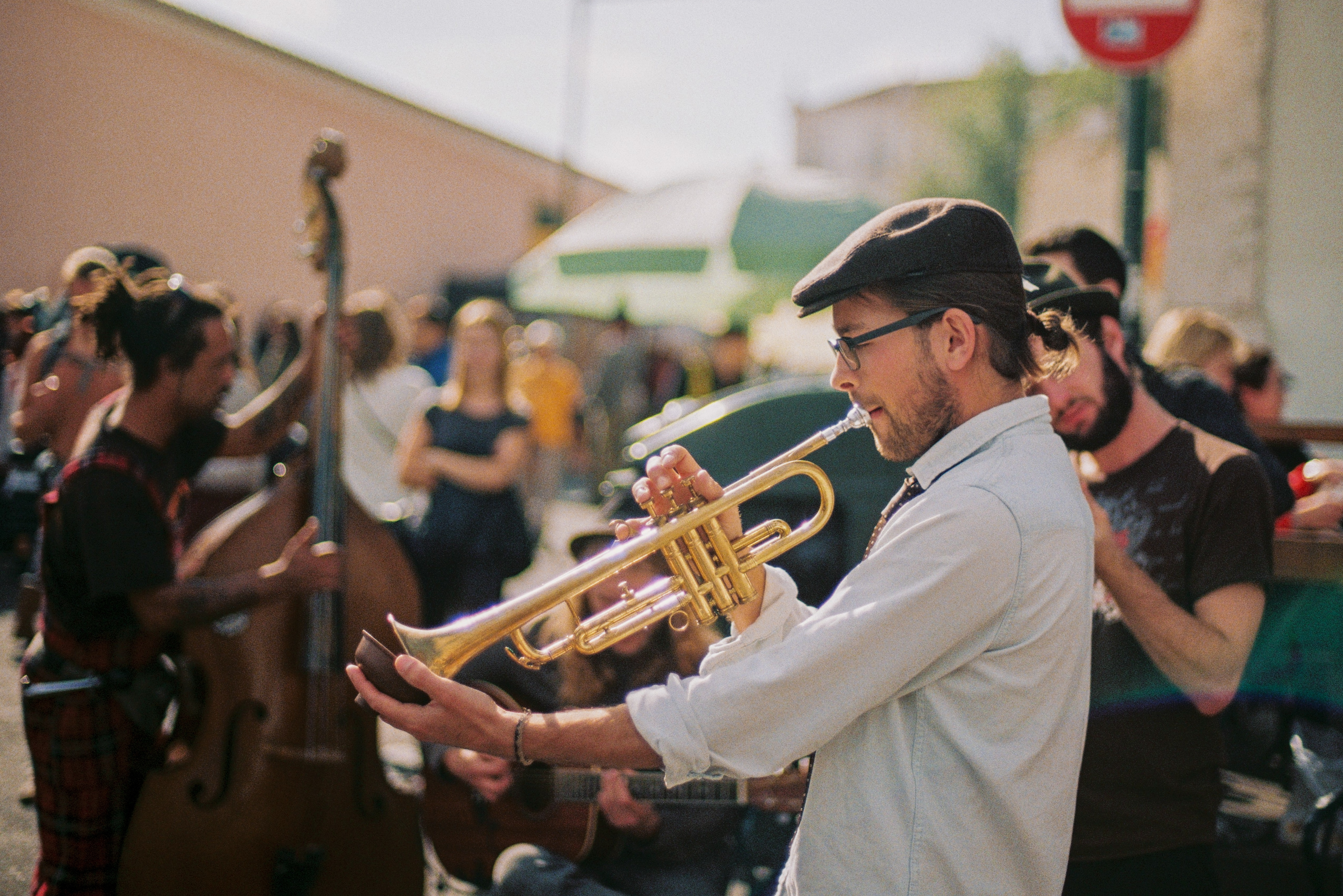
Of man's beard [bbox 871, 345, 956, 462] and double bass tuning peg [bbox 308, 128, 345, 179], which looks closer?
man's beard [bbox 871, 345, 956, 462]

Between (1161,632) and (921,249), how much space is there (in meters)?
1.06

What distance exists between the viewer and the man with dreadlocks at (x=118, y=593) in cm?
255

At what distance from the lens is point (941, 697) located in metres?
1.44

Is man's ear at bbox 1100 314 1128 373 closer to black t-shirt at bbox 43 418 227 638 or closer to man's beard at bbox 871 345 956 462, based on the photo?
man's beard at bbox 871 345 956 462

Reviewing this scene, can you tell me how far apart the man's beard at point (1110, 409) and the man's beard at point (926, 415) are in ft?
2.91

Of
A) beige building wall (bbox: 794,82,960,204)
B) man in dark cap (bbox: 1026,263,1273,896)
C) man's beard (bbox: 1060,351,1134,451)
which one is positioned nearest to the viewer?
man in dark cap (bbox: 1026,263,1273,896)

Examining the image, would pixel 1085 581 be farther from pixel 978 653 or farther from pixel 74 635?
pixel 74 635

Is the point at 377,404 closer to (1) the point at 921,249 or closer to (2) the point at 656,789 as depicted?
(2) the point at 656,789

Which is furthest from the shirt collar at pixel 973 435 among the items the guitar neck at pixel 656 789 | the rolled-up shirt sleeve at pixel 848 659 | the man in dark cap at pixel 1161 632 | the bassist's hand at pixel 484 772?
the bassist's hand at pixel 484 772

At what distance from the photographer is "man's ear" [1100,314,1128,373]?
234cm

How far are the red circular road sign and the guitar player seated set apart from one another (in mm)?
3230

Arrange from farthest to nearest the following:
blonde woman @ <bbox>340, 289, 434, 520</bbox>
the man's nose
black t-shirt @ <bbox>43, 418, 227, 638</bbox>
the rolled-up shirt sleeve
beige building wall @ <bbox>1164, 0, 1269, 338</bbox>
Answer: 1. beige building wall @ <bbox>1164, 0, 1269, 338</bbox>
2. blonde woman @ <bbox>340, 289, 434, 520</bbox>
3. black t-shirt @ <bbox>43, 418, 227, 638</bbox>
4. the man's nose
5. the rolled-up shirt sleeve

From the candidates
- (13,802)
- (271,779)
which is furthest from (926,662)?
(13,802)

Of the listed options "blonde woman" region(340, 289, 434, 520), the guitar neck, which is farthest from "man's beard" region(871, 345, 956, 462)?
"blonde woman" region(340, 289, 434, 520)
